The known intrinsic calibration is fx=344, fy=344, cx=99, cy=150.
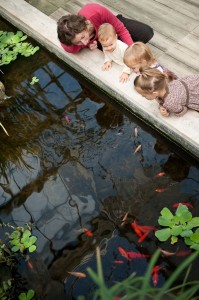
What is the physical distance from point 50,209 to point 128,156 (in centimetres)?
87

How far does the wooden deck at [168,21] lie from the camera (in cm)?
353

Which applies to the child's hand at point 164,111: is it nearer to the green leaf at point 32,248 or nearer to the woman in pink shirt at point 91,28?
the woman in pink shirt at point 91,28

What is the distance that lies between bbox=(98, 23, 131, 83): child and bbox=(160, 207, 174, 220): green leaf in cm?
131

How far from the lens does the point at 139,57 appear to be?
2.95 metres

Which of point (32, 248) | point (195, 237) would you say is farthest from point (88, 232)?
point (195, 237)

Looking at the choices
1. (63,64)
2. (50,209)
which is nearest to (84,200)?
(50,209)

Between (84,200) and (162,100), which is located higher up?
(162,100)

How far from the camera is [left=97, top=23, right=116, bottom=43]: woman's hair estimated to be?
3.06 meters

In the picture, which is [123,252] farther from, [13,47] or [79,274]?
[13,47]

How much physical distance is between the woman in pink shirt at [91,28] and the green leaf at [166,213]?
5.33ft

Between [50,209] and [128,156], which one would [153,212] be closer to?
[128,156]

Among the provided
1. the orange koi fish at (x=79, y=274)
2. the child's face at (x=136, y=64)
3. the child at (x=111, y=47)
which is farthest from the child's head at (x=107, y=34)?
the orange koi fish at (x=79, y=274)

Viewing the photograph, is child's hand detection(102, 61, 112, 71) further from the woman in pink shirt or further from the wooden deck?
the wooden deck

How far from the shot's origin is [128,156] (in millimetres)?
3236
